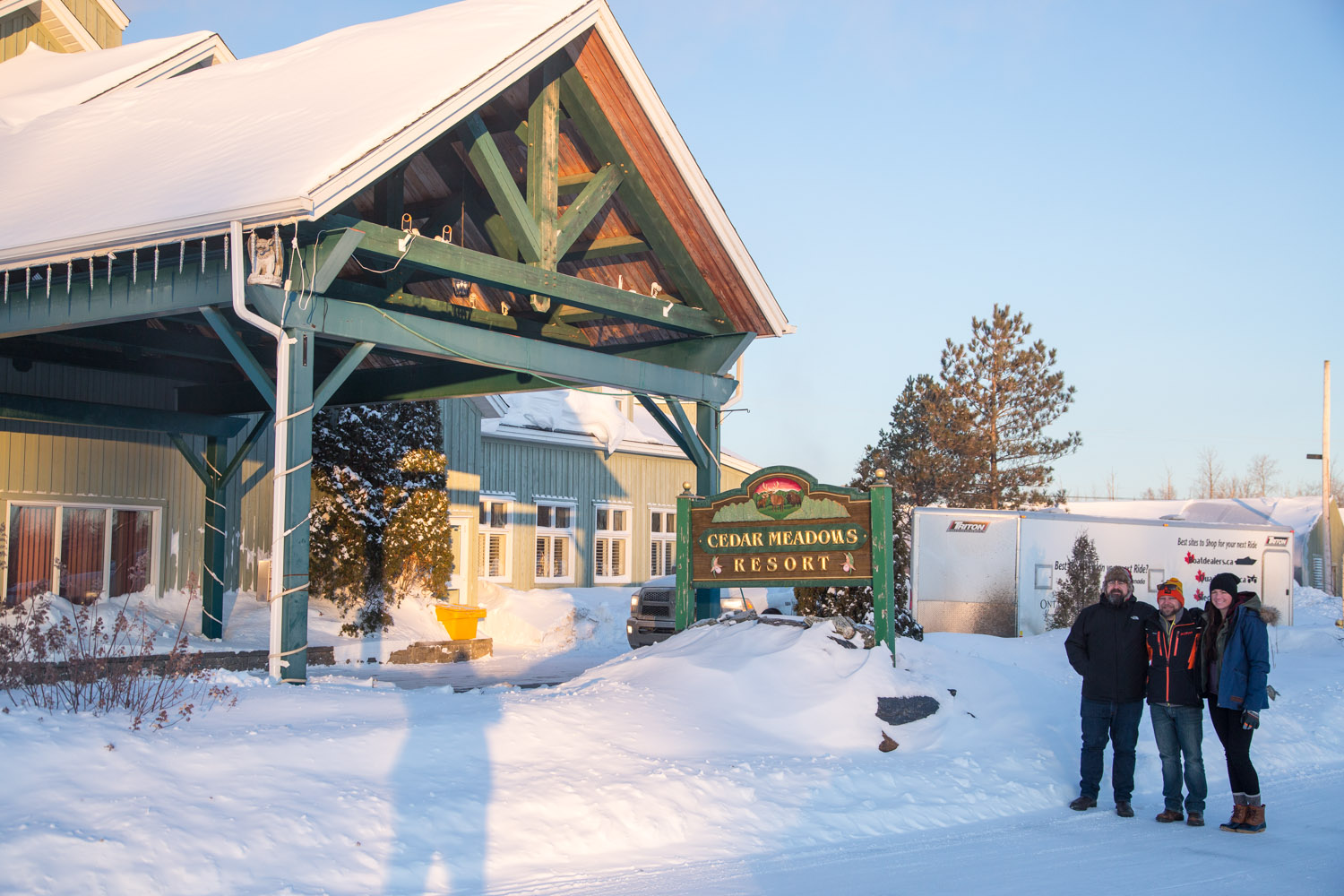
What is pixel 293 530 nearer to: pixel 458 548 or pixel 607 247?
pixel 607 247

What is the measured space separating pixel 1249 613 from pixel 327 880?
20.6 feet

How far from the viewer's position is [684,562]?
12625 millimetres

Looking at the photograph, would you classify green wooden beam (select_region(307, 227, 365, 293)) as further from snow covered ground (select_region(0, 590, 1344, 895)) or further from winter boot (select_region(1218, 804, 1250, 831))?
winter boot (select_region(1218, 804, 1250, 831))

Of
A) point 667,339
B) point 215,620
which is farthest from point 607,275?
point 215,620

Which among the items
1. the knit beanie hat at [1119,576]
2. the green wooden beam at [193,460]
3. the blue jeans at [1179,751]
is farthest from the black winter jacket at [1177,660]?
the green wooden beam at [193,460]

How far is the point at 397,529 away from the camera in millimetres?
20406

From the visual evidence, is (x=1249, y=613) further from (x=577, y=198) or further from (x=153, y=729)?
(x=577, y=198)

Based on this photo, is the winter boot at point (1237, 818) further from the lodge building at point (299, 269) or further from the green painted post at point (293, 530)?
the lodge building at point (299, 269)

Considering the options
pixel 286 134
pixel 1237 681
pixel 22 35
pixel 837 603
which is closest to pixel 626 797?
pixel 1237 681

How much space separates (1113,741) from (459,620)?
13.7 metres

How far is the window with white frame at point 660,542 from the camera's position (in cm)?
3041

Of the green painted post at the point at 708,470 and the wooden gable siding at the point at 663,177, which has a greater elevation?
the wooden gable siding at the point at 663,177

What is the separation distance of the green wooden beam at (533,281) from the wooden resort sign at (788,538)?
9.04 feet

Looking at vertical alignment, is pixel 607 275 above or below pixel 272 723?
above
